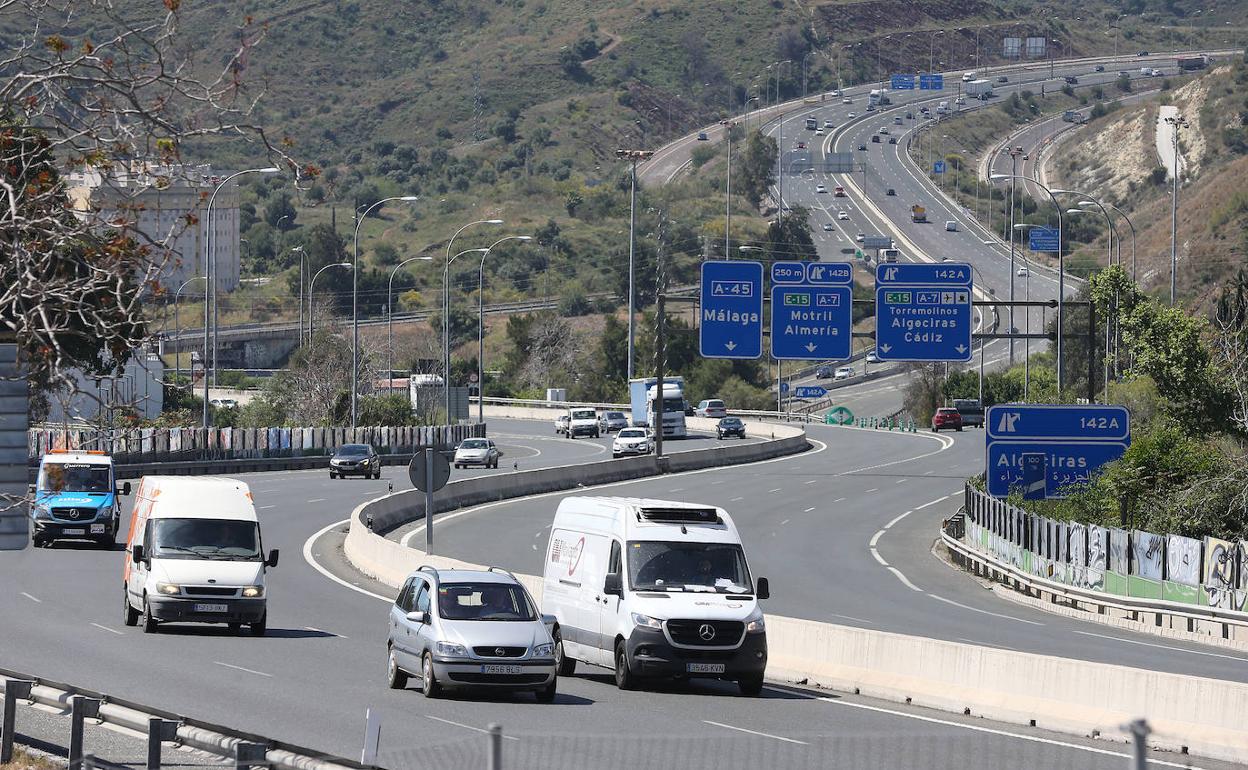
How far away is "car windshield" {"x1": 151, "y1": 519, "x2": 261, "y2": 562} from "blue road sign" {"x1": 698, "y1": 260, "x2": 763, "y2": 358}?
95.4ft

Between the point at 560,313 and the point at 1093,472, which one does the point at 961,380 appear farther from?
the point at 1093,472

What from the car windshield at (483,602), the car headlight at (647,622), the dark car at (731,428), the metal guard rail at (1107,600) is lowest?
the dark car at (731,428)

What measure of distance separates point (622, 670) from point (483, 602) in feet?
6.58

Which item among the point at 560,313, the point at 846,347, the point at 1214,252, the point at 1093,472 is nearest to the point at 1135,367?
the point at 846,347

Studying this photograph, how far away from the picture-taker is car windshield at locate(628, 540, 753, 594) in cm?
2277

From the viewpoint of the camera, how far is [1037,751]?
18047 millimetres

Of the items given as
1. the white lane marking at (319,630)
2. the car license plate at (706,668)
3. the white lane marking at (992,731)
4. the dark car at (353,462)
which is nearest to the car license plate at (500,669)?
the car license plate at (706,668)

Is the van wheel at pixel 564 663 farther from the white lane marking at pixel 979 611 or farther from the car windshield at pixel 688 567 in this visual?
the white lane marking at pixel 979 611

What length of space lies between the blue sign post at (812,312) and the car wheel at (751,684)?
33118 mm

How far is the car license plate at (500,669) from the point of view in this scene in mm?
20766

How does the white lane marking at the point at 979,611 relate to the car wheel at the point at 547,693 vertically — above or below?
below

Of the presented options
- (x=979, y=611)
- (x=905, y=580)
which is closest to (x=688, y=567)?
(x=979, y=611)

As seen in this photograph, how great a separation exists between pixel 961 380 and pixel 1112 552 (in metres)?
78.1

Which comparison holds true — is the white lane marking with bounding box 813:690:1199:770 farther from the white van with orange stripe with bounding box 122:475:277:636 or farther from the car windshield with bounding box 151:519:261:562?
the car windshield with bounding box 151:519:261:562
